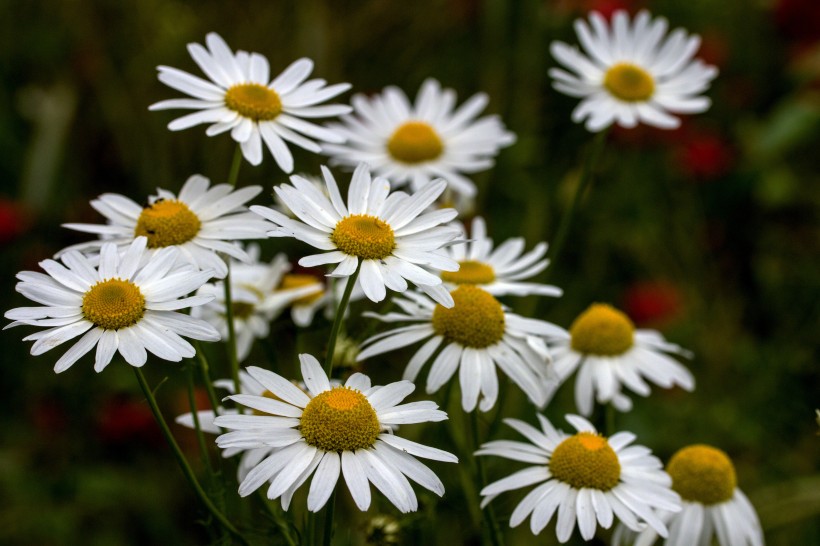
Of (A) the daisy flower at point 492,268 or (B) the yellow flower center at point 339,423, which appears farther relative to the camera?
(A) the daisy flower at point 492,268

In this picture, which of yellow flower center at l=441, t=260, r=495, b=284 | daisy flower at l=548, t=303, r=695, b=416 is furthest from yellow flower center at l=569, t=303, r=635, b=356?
yellow flower center at l=441, t=260, r=495, b=284

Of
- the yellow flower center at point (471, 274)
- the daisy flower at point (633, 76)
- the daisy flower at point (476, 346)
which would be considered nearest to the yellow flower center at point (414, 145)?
the daisy flower at point (633, 76)

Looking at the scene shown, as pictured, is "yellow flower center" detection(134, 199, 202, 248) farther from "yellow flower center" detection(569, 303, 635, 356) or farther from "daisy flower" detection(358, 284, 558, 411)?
"yellow flower center" detection(569, 303, 635, 356)

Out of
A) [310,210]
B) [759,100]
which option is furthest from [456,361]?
[759,100]

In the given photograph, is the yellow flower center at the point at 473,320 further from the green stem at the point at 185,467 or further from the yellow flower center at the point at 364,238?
the green stem at the point at 185,467

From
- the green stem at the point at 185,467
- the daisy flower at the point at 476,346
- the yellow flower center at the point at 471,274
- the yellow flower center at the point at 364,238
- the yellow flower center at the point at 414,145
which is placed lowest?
the green stem at the point at 185,467

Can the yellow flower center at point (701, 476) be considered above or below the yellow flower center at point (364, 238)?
below

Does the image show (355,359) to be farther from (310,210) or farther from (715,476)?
(715,476)
